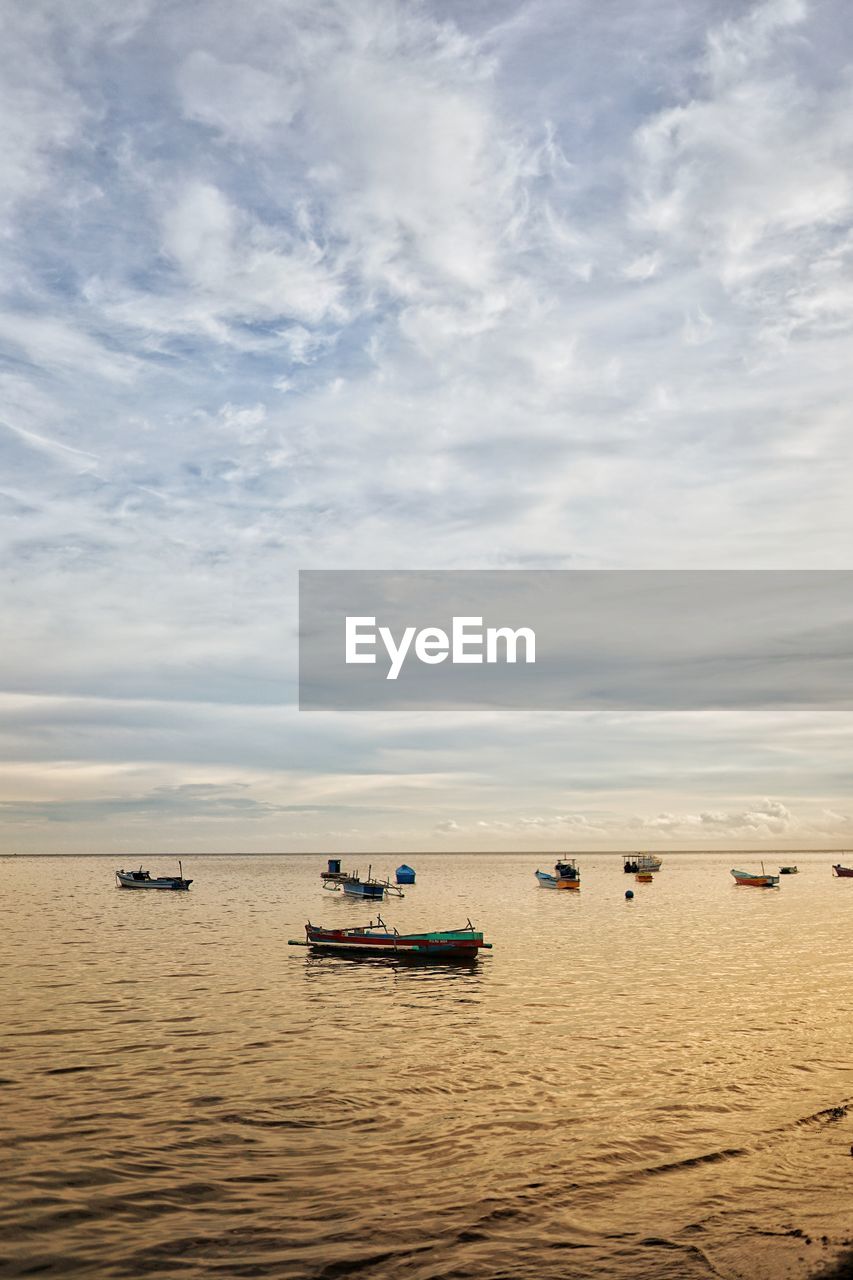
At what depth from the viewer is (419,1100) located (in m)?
24.9

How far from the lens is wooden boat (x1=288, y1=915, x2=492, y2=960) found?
5384 cm

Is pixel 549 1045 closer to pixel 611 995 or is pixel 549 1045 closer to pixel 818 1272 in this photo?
pixel 611 995

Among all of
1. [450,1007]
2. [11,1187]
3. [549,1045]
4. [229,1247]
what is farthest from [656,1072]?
[11,1187]

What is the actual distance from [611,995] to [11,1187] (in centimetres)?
3051

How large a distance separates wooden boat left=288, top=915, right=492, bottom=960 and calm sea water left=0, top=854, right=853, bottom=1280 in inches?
73.2

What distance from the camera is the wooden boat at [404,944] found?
177 ft

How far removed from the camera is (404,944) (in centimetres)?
5503

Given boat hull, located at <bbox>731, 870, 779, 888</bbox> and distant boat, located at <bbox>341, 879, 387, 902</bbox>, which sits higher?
distant boat, located at <bbox>341, 879, 387, 902</bbox>

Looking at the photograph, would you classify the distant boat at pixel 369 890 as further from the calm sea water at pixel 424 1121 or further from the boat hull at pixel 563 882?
the calm sea water at pixel 424 1121

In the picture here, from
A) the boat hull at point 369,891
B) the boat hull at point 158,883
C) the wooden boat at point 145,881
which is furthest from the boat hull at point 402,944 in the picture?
the wooden boat at point 145,881

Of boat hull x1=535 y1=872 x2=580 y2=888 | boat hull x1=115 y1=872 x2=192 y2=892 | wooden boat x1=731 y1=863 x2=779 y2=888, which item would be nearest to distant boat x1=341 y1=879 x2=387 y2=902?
boat hull x1=115 y1=872 x2=192 y2=892

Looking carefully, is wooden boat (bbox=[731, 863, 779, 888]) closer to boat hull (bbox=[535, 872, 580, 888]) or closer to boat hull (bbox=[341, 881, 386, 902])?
boat hull (bbox=[535, 872, 580, 888])

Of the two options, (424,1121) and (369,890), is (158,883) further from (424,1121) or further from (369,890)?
(424,1121)

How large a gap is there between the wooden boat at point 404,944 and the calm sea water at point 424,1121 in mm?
1859
